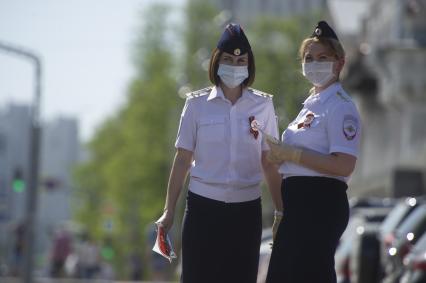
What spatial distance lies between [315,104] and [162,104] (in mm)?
74258

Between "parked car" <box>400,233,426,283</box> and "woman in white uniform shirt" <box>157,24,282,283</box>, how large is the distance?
6.63 meters

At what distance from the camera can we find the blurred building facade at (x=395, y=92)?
1977 inches

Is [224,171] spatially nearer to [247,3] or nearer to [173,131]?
[173,131]

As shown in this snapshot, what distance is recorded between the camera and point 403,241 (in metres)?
16.3

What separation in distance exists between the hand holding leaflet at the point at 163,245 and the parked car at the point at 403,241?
791 centimetres

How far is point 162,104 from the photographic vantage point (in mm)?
81938

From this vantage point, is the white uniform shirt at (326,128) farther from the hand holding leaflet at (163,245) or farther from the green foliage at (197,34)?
the green foliage at (197,34)

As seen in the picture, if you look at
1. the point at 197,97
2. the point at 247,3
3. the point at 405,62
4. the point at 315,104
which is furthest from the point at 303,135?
the point at 247,3

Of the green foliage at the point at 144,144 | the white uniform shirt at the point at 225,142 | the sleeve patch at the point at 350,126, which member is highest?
the sleeve patch at the point at 350,126

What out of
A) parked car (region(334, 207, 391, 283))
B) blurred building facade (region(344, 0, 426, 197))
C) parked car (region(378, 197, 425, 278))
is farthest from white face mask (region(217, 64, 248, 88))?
blurred building facade (region(344, 0, 426, 197))

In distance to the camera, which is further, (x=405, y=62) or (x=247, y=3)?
(x=247, y=3)

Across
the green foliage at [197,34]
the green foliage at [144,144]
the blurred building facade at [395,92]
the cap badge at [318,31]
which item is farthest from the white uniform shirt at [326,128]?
the green foliage at [197,34]

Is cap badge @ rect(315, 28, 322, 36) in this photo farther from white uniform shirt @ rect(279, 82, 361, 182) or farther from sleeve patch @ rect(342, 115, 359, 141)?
sleeve patch @ rect(342, 115, 359, 141)

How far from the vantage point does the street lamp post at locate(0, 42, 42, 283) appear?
122ft
